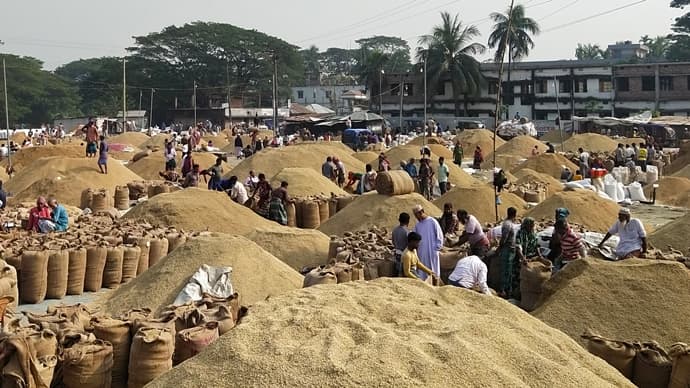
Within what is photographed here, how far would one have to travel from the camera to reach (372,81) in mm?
60281

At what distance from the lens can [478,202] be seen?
17.4m

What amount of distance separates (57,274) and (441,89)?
4867 centimetres

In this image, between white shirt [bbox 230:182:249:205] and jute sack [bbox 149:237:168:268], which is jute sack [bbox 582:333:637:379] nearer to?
A: jute sack [bbox 149:237:168:268]

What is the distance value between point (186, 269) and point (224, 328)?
280 cm

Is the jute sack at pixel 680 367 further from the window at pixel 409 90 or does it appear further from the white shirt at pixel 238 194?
the window at pixel 409 90

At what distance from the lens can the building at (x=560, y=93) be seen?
51250mm

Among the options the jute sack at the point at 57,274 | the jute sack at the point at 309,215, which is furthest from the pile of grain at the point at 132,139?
the jute sack at the point at 57,274

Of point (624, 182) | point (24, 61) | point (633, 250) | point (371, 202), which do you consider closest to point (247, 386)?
point (633, 250)

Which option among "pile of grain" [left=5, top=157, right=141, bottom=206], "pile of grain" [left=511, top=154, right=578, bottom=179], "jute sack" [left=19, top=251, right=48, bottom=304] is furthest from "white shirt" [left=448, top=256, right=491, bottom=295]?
"pile of grain" [left=511, top=154, right=578, bottom=179]

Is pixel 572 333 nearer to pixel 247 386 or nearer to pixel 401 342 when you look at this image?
pixel 401 342

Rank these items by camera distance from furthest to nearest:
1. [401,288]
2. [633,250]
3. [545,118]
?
1. [545,118]
2. [633,250]
3. [401,288]

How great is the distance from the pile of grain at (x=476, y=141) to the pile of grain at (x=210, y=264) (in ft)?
94.5

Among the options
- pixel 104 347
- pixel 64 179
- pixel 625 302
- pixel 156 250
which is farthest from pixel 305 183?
pixel 104 347

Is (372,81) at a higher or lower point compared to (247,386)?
higher
